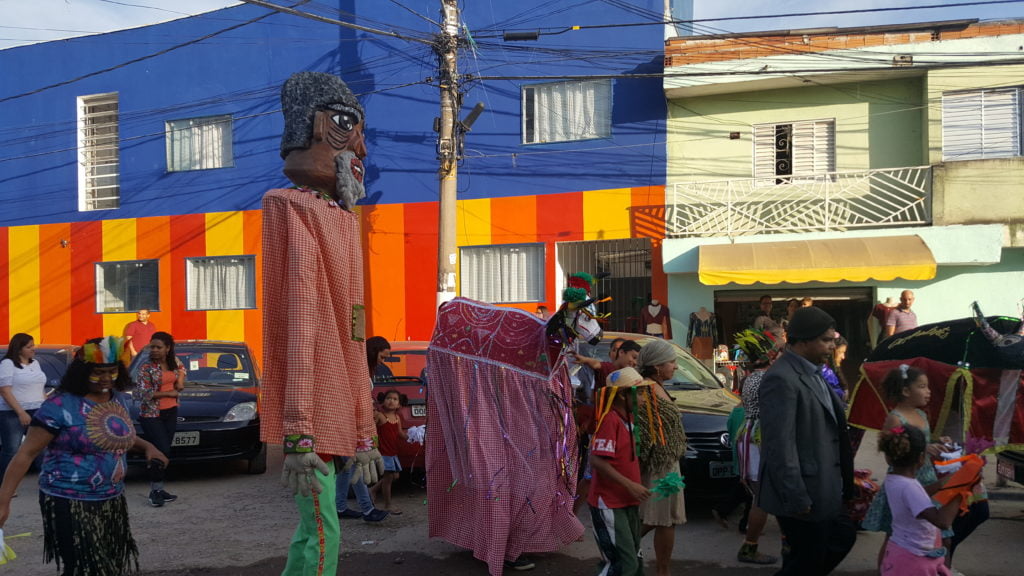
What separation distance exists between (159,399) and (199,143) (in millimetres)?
13079

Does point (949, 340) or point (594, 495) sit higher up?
point (949, 340)

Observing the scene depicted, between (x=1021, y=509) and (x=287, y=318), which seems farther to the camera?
(x=1021, y=509)

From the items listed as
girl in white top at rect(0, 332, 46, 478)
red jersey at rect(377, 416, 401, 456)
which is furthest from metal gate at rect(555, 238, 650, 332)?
girl in white top at rect(0, 332, 46, 478)

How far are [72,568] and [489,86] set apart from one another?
14642 mm

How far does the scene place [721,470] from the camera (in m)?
6.90

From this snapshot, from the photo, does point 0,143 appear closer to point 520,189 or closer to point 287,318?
point 520,189

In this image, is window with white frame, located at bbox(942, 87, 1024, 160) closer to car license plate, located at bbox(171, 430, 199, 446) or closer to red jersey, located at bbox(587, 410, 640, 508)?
red jersey, located at bbox(587, 410, 640, 508)

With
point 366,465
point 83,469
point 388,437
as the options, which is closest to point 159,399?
point 388,437

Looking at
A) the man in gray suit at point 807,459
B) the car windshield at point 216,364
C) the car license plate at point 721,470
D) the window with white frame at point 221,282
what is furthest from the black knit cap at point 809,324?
the window with white frame at point 221,282

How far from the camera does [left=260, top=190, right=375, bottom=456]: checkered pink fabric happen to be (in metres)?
3.41

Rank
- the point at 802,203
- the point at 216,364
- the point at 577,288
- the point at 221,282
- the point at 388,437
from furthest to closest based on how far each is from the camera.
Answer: the point at 221,282
the point at 802,203
the point at 216,364
the point at 388,437
the point at 577,288

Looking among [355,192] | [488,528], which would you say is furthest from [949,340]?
[355,192]

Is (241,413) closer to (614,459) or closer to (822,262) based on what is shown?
(614,459)

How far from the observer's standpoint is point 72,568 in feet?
14.1
